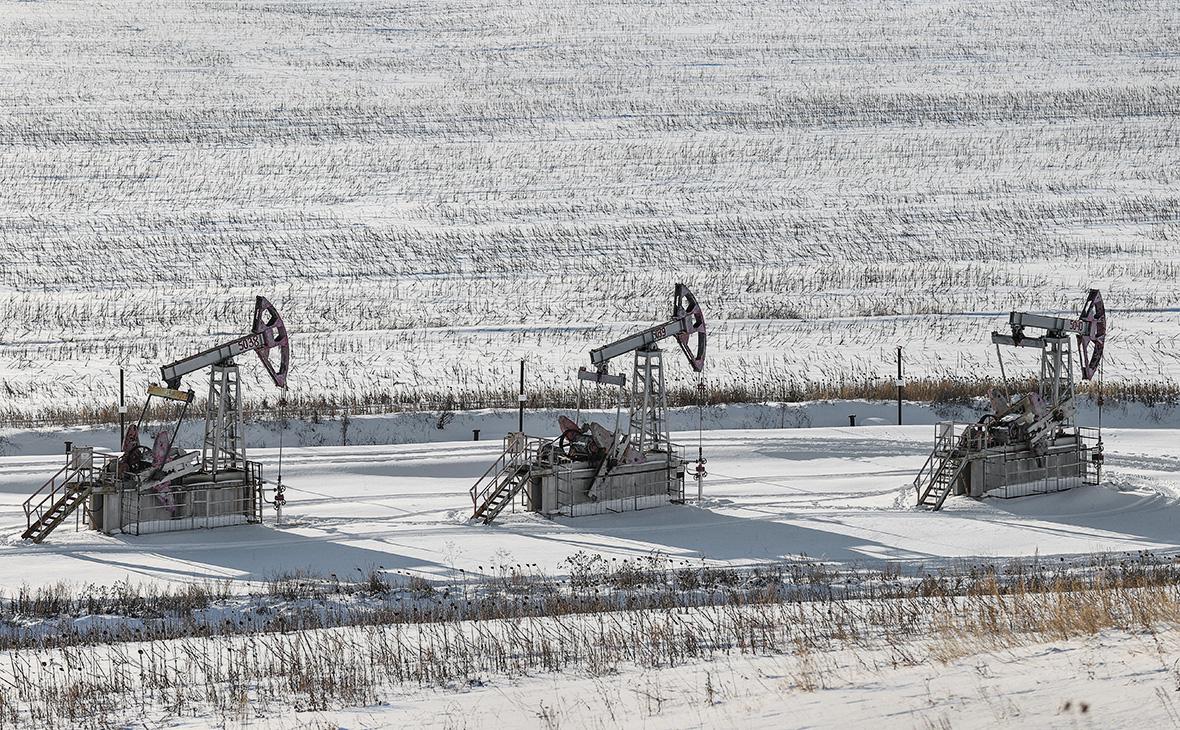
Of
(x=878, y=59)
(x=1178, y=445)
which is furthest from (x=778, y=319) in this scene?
(x=878, y=59)

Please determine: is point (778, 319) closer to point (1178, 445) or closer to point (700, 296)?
point (700, 296)

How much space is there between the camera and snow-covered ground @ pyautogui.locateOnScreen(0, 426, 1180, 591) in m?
21.8

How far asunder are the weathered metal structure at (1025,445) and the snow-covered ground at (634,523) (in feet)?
1.19

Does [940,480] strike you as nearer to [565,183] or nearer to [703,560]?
[703,560]

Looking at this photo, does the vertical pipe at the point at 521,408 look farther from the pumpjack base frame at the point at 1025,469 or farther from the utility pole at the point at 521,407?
the pumpjack base frame at the point at 1025,469

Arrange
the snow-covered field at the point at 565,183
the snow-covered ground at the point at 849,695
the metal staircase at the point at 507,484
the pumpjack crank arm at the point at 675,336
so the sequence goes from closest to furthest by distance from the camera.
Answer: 1. the snow-covered ground at the point at 849,695
2. the metal staircase at the point at 507,484
3. the pumpjack crank arm at the point at 675,336
4. the snow-covered field at the point at 565,183

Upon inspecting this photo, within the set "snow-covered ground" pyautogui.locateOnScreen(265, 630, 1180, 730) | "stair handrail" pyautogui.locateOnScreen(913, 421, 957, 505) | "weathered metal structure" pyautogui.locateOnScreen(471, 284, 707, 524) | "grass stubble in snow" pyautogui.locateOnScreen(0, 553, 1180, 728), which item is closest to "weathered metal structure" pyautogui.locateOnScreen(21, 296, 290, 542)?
"weathered metal structure" pyautogui.locateOnScreen(471, 284, 707, 524)

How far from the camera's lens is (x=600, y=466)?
25.3 metres

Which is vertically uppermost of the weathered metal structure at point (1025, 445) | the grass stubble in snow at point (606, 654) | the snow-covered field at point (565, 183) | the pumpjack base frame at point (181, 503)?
the snow-covered field at point (565, 183)

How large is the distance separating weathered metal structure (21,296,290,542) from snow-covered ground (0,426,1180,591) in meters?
0.42

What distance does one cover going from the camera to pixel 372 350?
40469 mm

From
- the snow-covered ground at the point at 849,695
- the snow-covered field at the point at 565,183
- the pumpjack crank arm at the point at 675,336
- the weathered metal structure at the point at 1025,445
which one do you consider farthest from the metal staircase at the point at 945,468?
the snow-covered ground at the point at 849,695

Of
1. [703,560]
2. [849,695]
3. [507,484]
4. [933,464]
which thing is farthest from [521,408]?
[849,695]

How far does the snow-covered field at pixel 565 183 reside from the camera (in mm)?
42312
